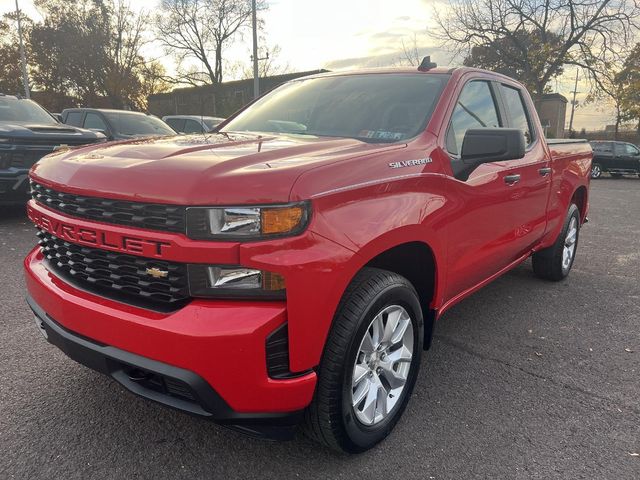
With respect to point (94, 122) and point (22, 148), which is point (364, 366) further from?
point (94, 122)

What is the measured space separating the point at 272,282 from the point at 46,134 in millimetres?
6000

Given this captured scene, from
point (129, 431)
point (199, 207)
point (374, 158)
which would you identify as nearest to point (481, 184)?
point (374, 158)

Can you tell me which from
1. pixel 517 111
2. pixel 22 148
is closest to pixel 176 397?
pixel 517 111

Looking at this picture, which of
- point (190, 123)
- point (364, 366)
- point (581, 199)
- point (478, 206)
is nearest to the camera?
point (364, 366)

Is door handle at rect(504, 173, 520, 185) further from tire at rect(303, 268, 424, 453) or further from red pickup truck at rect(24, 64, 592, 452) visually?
tire at rect(303, 268, 424, 453)

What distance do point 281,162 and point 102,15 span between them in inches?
1608

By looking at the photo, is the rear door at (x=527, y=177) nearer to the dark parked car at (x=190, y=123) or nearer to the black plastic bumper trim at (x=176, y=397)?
the black plastic bumper trim at (x=176, y=397)

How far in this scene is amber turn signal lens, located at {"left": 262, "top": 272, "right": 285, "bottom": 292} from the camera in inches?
71.1

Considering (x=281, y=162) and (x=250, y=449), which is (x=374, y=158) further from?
(x=250, y=449)

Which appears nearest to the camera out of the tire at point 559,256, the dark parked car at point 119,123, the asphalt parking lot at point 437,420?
the asphalt parking lot at point 437,420

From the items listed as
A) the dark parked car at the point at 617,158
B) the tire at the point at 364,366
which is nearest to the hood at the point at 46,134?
the tire at the point at 364,366

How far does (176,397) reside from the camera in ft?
6.33

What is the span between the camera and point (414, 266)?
271 cm

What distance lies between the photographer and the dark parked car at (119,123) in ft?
30.0
